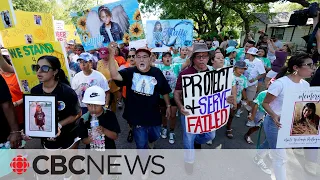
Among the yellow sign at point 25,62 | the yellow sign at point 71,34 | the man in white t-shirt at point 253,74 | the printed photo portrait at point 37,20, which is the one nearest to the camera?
the yellow sign at point 25,62

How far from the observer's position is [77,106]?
2.45 meters

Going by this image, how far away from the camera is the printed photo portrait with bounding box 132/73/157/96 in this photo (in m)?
2.72

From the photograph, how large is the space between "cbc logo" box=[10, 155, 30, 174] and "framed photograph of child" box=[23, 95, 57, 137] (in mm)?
500

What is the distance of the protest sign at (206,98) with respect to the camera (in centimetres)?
257

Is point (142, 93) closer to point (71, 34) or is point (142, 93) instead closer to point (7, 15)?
point (7, 15)

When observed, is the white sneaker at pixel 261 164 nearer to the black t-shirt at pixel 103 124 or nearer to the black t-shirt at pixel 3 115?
the black t-shirt at pixel 103 124

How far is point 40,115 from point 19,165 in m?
0.84

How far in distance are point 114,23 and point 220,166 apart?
9.13 feet

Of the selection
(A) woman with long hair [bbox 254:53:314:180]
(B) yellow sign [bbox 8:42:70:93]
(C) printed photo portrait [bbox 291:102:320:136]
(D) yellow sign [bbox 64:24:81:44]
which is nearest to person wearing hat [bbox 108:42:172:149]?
(B) yellow sign [bbox 8:42:70:93]

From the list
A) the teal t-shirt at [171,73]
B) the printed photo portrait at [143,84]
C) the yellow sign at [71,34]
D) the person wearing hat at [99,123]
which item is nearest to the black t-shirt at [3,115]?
the person wearing hat at [99,123]

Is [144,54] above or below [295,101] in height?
above

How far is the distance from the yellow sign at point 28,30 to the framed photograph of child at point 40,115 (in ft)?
6.67

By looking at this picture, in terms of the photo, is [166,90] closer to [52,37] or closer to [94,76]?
[94,76]

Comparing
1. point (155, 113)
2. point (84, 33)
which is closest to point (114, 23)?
point (84, 33)
